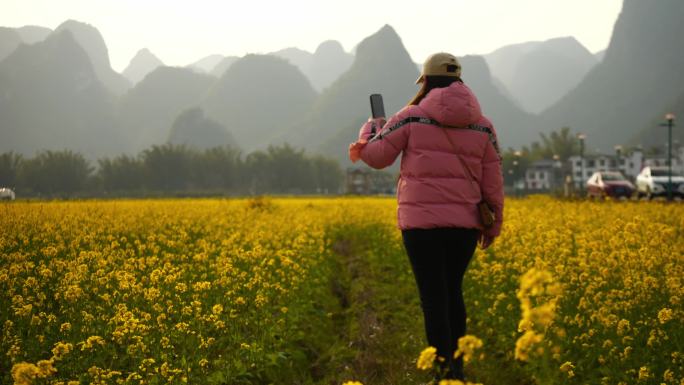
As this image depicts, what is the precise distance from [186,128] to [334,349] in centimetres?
19484

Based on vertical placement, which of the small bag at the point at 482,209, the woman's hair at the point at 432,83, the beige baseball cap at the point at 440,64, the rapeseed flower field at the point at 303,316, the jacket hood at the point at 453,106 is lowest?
the rapeseed flower field at the point at 303,316

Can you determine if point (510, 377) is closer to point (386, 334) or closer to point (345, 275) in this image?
point (386, 334)

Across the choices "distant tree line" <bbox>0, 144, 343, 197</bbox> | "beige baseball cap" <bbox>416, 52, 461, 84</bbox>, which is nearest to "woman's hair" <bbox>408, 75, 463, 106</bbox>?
"beige baseball cap" <bbox>416, 52, 461, 84</bbox>

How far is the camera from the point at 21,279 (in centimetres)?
487

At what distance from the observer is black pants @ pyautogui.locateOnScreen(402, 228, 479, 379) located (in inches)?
145

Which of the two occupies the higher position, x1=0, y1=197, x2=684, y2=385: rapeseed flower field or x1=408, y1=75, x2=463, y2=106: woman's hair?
x1=408, y1=75, x2=463, y2=106: woman's hair

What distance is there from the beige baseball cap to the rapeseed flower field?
5.15 feet

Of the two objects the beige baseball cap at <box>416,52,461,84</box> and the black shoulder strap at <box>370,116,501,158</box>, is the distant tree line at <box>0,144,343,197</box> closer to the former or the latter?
the black shoulder strap at <box>370,116,501,158</box>

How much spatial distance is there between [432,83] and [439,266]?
1.21 meters

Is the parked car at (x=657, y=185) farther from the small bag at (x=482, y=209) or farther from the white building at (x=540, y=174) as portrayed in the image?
the white building at (x=540, y=174)

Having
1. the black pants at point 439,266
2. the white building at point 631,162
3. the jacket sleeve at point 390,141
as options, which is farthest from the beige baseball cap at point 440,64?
the white building at point 631,162

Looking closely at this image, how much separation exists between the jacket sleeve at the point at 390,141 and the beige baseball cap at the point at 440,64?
0.30m

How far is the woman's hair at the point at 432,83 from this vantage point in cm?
371

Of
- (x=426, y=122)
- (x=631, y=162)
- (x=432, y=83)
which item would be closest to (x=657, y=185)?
(x=432, y=83)
